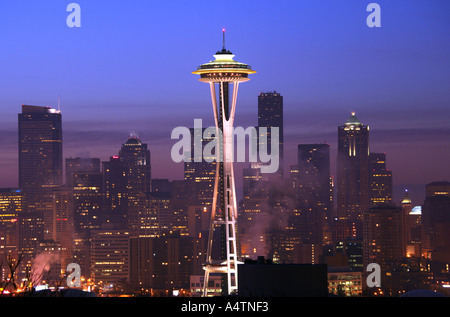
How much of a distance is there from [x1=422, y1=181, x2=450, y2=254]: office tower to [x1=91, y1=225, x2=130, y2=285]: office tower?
50.9 metres

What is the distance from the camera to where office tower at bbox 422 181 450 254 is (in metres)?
180

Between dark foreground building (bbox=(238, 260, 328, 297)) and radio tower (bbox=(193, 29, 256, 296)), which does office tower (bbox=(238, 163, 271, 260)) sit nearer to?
radio tower (bbox=(193, 29, 256, 296))

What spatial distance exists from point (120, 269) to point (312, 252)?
105ft

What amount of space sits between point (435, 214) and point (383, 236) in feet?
77.2

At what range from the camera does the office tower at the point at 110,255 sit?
561ft

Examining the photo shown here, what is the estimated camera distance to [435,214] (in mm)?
191125

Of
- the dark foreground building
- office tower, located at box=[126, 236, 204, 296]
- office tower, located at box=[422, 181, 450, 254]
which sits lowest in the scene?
office tower, located at box=[126, 236, 204, 296]

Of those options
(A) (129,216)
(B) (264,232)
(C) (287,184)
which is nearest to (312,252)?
(B) (264,232)

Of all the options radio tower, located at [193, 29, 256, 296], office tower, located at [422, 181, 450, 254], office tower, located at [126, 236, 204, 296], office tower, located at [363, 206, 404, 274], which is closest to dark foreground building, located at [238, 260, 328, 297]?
radio tower, located at [193, 29, 256, 296]

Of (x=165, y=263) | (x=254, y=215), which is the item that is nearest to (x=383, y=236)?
(x=254, y=215)

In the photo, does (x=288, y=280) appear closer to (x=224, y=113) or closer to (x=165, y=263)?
(x=224, y=113)

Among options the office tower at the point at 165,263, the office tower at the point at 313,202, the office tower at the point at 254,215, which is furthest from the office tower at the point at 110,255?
the office tower at the point at 313,202
